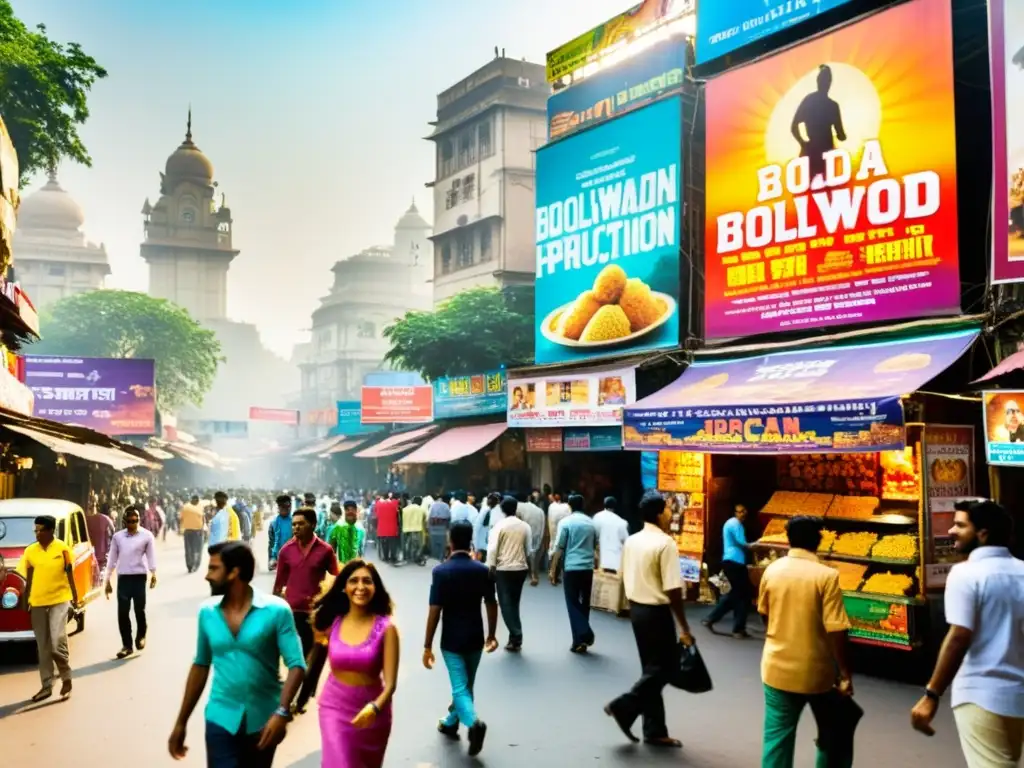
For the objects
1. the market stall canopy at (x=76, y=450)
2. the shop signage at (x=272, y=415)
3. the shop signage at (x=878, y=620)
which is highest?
the shop signage at (x=272, y=415)

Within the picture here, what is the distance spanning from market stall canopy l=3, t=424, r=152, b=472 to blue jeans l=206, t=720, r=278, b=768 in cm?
1283

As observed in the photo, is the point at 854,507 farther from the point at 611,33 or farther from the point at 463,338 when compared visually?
the point at 463,338

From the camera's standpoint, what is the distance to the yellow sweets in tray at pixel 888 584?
32.4ft

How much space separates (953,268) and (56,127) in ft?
85.2

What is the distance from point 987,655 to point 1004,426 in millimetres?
5512

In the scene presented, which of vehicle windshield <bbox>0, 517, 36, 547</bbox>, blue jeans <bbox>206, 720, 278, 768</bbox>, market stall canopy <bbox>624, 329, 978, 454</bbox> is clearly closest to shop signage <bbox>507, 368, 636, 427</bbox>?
market stall canopy <bbox>624, 329, 978, 454</bbox>

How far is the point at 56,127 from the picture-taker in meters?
28.1

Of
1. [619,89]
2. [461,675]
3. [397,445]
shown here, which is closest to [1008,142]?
[461,675]

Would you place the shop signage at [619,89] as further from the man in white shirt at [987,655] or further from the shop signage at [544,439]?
the man in white shirt at [987,655]

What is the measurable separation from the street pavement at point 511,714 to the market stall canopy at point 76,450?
527 cm

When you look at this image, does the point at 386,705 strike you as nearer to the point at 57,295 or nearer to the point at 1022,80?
the point at 1022,80

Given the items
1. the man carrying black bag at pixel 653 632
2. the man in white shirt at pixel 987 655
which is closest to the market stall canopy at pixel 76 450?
the man carrying black bag at pixel 653 632

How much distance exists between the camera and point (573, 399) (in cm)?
1848

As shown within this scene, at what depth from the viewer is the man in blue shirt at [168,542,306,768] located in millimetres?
4191
